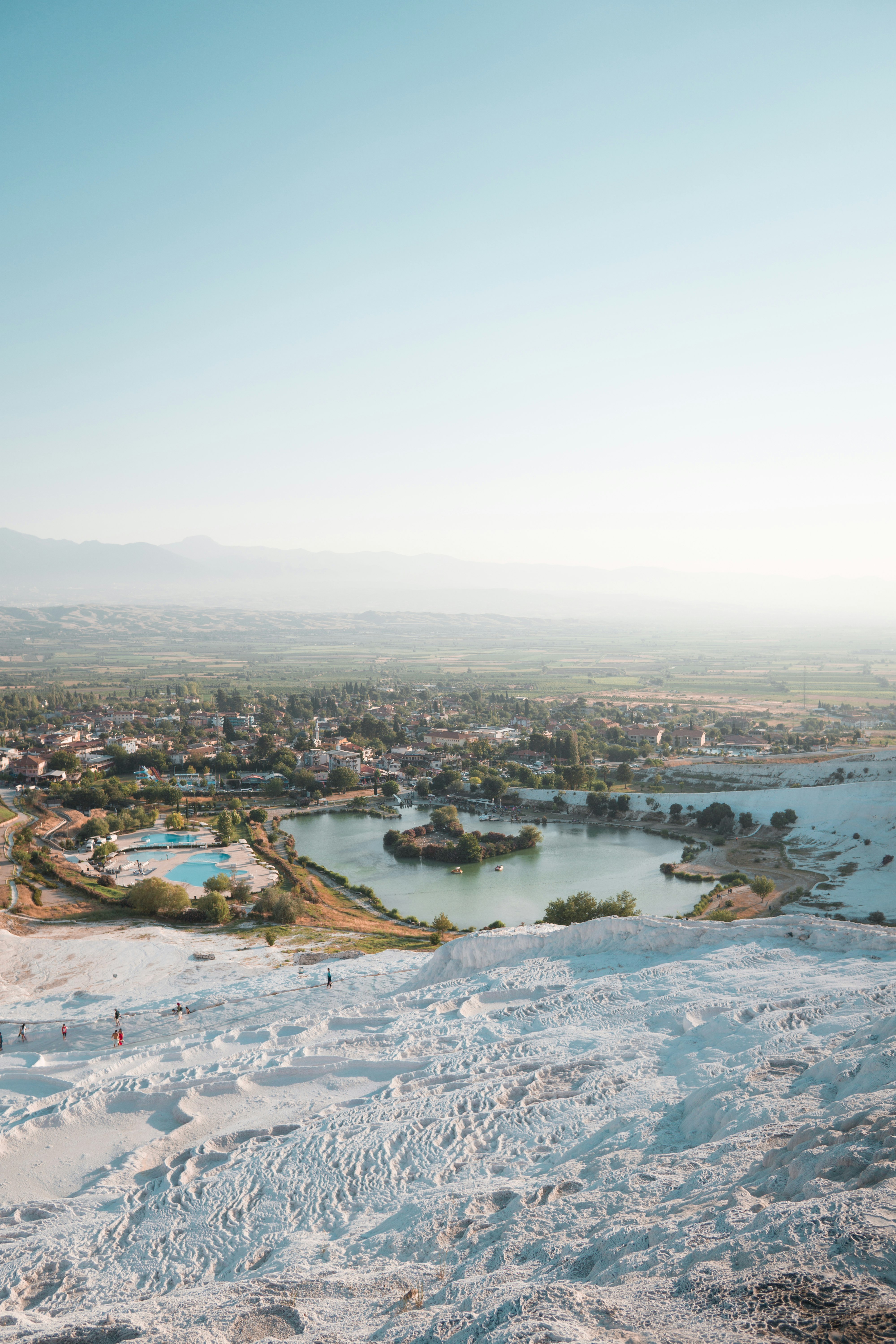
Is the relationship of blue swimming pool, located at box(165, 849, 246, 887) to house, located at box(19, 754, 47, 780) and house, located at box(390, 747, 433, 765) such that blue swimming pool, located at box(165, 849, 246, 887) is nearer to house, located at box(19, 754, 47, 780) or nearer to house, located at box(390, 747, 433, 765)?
house, located at box(19, 754, 47, 780)

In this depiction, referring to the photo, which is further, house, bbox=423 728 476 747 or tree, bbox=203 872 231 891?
house, bbox=423 728 476 747

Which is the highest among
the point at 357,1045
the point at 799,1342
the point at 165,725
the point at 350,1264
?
the point at 799,1342

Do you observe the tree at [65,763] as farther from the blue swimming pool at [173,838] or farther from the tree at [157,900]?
the tree at [157,900]

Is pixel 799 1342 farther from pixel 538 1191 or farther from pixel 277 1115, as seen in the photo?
pixel 277 1115

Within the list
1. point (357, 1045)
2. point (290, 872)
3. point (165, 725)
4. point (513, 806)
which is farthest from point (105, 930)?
point (165, 725)

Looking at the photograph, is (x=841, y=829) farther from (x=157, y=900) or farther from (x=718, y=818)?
(x=157, y=900)

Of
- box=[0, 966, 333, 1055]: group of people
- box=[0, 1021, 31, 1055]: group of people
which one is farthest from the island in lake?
box=[0, 1021, 31, 1055]: group of people
